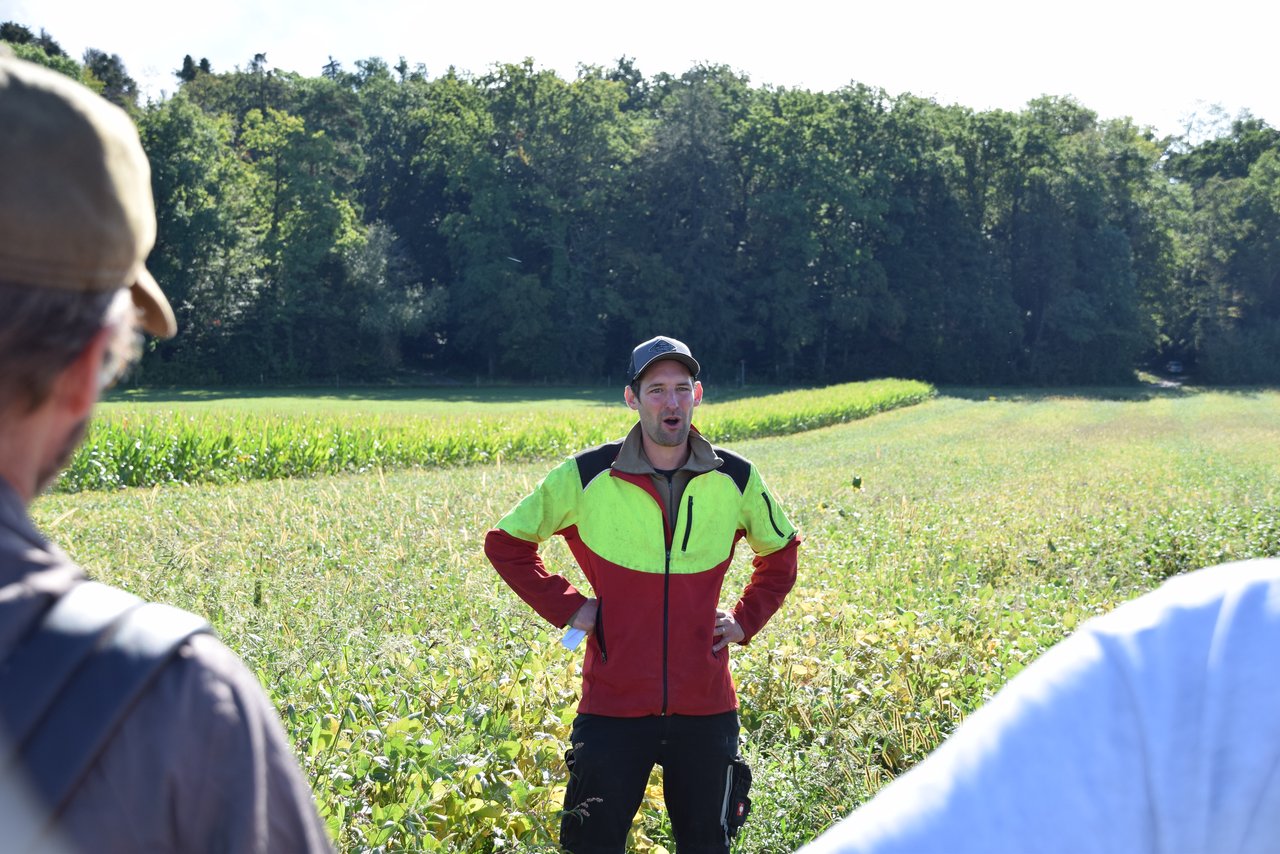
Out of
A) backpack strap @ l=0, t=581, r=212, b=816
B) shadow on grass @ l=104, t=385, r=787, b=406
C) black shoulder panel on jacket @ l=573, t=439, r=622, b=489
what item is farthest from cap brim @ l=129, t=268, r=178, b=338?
shadow on grass @ l=104, t=385, r=787, b=406

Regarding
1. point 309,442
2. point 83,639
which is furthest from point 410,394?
point 83,639

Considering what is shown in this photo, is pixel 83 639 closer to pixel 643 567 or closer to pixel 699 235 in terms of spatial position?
pixel 643 567

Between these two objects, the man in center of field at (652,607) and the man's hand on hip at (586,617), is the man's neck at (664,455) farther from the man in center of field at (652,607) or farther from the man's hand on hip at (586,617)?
the man's hand on hip at (586,617)

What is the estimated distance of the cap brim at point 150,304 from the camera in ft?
3.76

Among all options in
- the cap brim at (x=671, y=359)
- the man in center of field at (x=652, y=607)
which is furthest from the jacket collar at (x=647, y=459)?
the cap brim at (x=671, y=359)

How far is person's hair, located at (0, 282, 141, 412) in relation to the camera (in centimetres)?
99

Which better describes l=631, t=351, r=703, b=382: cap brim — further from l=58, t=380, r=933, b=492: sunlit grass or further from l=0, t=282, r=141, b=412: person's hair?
l=58, t=380, r=933, b=492: sunlit grass

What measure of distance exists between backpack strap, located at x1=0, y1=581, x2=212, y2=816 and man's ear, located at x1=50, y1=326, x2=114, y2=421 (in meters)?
0.21

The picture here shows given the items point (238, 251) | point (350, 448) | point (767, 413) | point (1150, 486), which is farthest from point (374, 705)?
point (238, 251)

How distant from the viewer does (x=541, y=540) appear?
4066 mm

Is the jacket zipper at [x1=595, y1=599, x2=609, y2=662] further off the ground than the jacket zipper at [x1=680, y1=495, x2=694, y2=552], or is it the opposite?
the jacket zipper at [x1=680, y1=495, x2=694, y2=552]

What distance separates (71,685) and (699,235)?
215 feet

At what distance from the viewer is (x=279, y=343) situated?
61.3 metres

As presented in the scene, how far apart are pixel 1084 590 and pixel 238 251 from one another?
187ft
